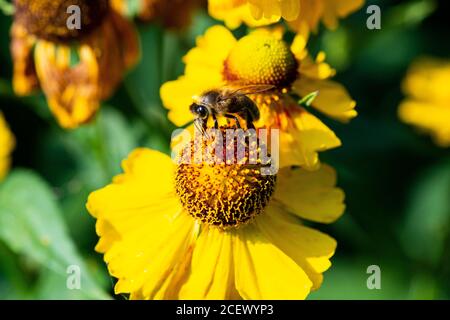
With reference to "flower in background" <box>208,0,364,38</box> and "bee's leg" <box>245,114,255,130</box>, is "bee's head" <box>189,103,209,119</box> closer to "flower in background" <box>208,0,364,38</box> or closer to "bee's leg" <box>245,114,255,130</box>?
"bee's leg" <box>245,114,255,130</box>

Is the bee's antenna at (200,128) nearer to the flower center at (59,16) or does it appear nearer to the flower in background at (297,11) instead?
the flower in background at (297,11)

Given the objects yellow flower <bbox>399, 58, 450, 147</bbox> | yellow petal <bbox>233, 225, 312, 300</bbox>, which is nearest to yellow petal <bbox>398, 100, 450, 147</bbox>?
yellow flower <bbox>399, 58, 450, 147</bbox>

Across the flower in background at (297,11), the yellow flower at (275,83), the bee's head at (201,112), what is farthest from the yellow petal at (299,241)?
the flower in background at (297,11)

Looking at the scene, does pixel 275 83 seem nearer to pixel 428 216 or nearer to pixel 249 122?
pixel 249 122

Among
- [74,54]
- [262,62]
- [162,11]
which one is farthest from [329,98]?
[74,54]
